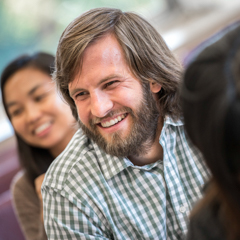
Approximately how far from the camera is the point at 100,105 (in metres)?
1.16

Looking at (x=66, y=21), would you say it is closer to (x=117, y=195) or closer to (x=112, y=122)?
(x=112, y=122)

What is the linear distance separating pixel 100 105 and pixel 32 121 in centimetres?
75

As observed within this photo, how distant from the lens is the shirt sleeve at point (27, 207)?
5.74 ft

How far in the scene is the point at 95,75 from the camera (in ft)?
3.77

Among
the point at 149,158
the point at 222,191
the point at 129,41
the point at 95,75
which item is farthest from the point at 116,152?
the point at 222,191

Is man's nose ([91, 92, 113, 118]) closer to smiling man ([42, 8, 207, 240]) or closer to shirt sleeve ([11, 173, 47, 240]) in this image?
smiling man ([42, 8, 207, 240])

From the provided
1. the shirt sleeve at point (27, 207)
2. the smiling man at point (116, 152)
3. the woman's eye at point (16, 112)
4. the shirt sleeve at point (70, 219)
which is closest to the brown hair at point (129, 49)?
the smiling man at point (116, 152)

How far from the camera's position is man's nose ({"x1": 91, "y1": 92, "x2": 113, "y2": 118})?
3.78 feet

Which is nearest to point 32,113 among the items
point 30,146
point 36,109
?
point 36,109

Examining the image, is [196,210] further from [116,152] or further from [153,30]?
[153,30]

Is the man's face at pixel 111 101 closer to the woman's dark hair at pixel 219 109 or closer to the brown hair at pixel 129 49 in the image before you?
the brown hair at pixel 129 49

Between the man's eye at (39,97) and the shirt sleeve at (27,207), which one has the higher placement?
the man's eye at (39,97)

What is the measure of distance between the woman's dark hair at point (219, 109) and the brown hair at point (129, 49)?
0.61 metres

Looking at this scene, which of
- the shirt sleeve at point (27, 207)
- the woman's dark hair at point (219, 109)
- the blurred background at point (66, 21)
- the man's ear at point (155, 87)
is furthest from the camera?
the blurred background at point (66, 21)
